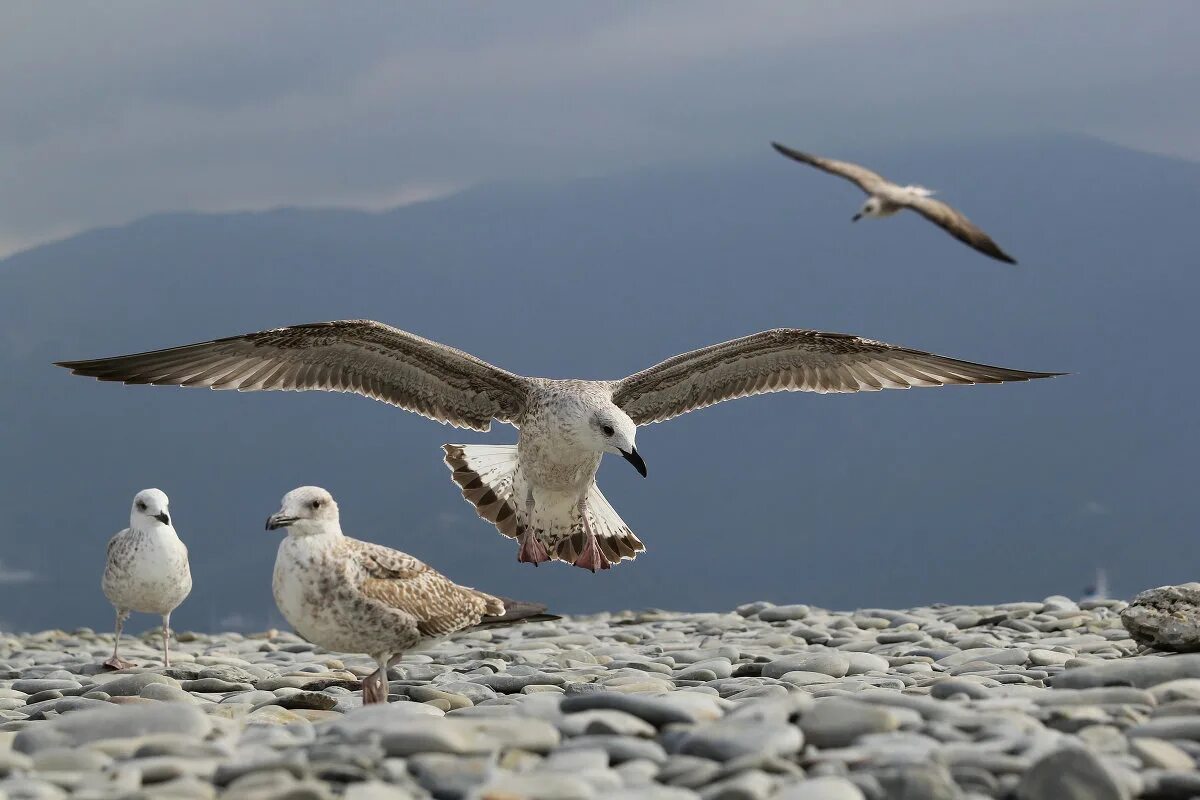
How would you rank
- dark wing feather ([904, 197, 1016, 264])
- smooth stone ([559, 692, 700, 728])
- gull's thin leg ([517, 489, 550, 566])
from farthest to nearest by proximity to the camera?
1. dark wing feather ([904, 197, 1016, 264])
2. gull's thin leg ([517, 489, 550, 566])
3. smooth stone ([559, 692, 700, 728])

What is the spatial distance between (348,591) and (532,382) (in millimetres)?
3577

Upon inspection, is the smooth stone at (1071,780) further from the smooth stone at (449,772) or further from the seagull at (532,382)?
the seagull at (532,382)

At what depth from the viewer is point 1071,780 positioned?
3.69m

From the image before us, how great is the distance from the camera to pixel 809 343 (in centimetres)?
942

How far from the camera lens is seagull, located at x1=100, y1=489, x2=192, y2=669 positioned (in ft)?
29.6

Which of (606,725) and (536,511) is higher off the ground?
(536,511)

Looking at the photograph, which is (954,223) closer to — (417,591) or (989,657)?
(989,657)

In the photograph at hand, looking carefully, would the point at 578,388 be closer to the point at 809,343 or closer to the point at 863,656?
the point at 809,343

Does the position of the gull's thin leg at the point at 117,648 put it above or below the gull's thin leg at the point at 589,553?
below

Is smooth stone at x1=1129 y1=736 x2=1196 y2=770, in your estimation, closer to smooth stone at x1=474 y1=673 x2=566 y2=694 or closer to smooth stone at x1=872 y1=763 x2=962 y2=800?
smooth stone at x1=872 y1=763 x2=962 y2=800

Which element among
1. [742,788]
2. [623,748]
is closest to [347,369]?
[623,748]

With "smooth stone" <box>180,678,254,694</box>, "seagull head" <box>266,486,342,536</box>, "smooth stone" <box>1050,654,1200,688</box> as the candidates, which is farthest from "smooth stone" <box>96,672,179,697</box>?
"smooth stone" <box>1050,654,1200,688</box>

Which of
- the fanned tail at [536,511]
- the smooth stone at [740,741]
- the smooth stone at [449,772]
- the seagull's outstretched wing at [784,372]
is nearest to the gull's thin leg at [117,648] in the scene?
the fanned tail at [536,511]

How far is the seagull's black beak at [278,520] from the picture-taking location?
5648mm
